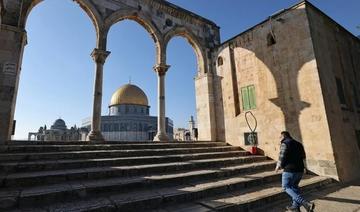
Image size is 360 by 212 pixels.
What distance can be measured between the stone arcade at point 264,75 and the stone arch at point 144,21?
5 centimetres

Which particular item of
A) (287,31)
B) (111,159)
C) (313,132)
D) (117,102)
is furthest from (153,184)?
(117,102)

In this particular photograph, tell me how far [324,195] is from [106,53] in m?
9.44

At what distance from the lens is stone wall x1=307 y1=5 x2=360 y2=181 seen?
7852 mm

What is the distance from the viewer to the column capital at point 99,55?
374 inches

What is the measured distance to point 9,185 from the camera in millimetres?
3967

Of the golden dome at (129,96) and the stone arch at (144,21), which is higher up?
the golden dome at (129,96)

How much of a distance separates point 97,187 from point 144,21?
371 inches

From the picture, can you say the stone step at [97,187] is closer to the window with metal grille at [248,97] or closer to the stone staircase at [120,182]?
the stone staircase at [120,182]

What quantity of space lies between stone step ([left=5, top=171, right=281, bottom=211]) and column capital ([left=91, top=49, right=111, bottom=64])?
6.77 meters

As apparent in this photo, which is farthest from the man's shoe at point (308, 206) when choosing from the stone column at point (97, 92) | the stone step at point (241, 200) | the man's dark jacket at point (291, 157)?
the stone column at point (97, 92)

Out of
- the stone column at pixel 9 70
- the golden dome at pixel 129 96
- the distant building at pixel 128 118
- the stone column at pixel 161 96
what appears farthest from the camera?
the distant building at pixel 128 118

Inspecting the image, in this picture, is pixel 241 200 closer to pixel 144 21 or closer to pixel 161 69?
pixel 161 69

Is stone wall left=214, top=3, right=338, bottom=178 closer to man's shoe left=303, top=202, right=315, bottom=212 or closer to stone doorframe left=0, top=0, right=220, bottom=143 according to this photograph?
stone doorframe left=0, top=0, right=220, bottom=143

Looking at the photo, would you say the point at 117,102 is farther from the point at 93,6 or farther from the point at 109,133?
the point at 93,6
